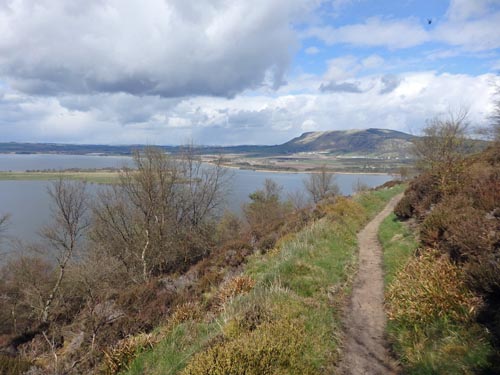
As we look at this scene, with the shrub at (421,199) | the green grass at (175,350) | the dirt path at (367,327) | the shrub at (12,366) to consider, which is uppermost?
the shrub at (421,199)

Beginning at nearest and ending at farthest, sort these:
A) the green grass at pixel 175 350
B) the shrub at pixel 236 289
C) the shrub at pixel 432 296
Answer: the shrub at pixel 432 296 < the green grass at pixel 175 350 < the shrub at pixel 236 289

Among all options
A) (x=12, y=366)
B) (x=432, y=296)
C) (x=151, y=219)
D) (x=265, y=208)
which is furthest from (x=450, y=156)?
(x=265, y=208)

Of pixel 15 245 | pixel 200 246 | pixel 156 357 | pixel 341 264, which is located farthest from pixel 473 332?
pixel 15 245

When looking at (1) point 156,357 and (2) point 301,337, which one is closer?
(2) point 301,337

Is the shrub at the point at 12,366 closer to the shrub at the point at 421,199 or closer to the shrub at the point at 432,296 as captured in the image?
the shrub at the point at 432,296

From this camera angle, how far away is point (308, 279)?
670 centimetres

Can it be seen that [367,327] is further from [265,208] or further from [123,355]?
Result: [265,208]

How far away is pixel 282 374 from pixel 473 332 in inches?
99.5

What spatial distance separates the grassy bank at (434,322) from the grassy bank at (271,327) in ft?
3.23

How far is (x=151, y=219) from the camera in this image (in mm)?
24953

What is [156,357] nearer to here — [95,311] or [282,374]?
[282,374]

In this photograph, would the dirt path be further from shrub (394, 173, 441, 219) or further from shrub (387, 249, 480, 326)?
shrub (394, 173, 441, 219)

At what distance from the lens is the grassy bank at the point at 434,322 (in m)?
3.72

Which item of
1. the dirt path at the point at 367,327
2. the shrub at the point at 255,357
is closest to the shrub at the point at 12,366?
the shrub at the point at 255,357
